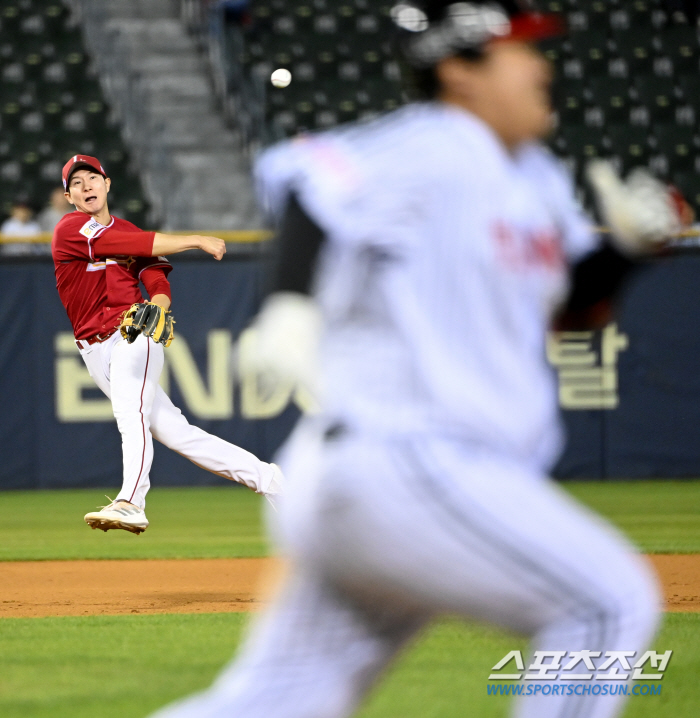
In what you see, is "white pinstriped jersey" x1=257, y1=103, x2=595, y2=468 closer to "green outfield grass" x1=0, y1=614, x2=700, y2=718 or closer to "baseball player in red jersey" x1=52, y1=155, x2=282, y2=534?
"green outfield grass" x1=0, y1=614, x2=700, y2=718

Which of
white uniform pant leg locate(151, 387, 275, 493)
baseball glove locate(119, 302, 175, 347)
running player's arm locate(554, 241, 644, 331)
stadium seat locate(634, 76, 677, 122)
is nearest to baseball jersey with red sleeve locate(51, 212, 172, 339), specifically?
baseball glove locate(119, 302, 175, 347)

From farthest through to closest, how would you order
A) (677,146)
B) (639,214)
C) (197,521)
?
(677,146) → (197,521) → (639,214)

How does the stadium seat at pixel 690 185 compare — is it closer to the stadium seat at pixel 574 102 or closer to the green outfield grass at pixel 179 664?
the stadium seat at pixel 574 102

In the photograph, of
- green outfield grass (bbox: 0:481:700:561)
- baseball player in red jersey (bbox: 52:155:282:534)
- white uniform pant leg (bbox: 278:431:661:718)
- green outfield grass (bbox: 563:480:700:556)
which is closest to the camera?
white uniform pant leg (bbox: 278:431:661:718)

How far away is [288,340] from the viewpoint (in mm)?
1832

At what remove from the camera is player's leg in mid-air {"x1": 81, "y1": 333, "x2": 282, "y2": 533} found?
571 centimetres

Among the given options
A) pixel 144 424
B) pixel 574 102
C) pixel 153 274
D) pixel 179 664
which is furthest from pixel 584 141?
pixel 179 664

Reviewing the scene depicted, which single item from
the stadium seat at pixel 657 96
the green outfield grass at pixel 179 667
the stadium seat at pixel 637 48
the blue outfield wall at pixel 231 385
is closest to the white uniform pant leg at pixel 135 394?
the green outfield grass at pixel 179 667

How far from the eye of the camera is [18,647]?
14.7ft

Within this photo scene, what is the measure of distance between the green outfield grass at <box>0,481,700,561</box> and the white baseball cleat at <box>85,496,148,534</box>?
1.59m

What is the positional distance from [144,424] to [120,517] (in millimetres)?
494

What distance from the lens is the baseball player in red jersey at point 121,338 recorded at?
19.0 feet

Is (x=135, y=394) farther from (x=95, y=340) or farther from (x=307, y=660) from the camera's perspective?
(x=307, y=660)

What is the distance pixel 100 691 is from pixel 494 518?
7.27ft
